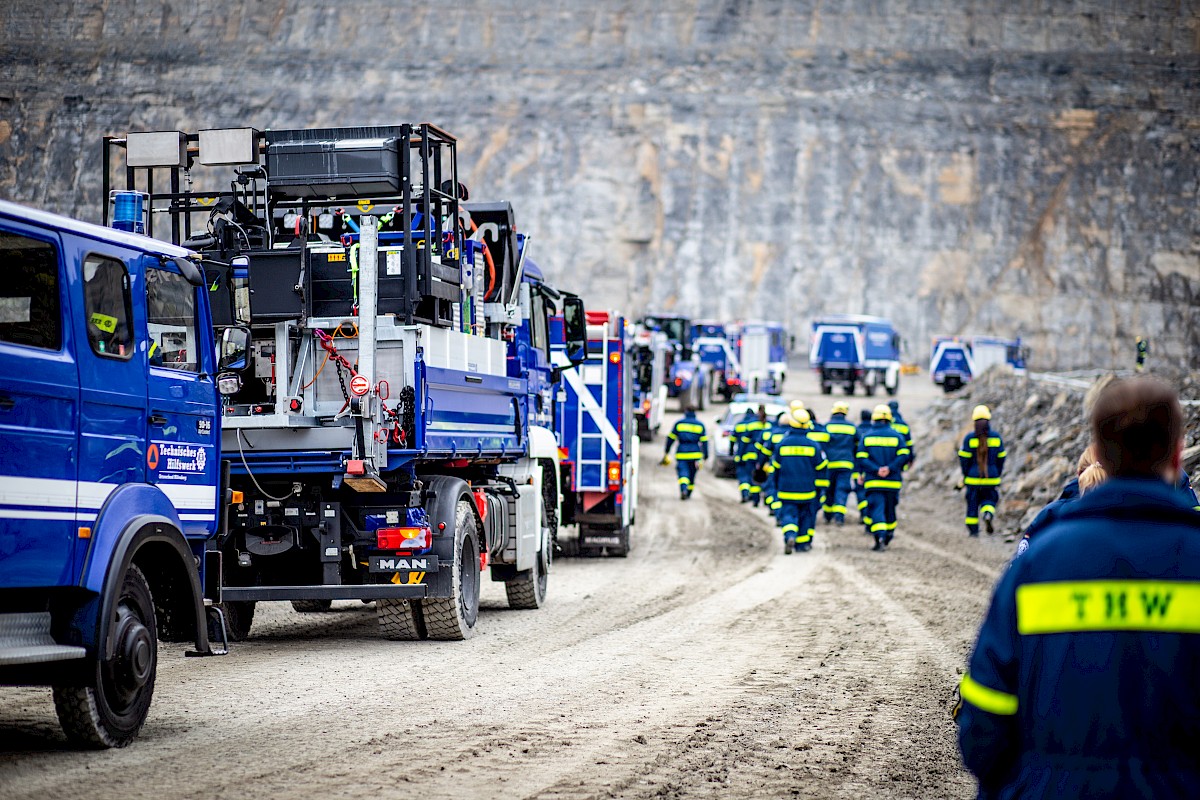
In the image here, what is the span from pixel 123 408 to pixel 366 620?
6400mm

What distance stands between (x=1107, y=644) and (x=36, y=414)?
4.67 m

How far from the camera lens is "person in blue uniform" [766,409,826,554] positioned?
1850 cm

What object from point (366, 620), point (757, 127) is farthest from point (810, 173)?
point (366, 620)

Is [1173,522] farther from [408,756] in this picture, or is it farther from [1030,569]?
[408,756]

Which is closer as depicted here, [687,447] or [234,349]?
[234,349]

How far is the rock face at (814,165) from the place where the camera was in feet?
243

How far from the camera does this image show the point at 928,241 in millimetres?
75062

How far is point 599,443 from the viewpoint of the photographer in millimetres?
18297

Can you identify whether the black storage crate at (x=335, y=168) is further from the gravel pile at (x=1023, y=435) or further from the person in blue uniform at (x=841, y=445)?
the gravel pile at (x=1023, y=435)

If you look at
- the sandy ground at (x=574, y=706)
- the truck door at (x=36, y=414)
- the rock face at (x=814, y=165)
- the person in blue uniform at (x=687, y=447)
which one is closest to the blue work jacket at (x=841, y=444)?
the person in blue uniform at (x=687, y=447)

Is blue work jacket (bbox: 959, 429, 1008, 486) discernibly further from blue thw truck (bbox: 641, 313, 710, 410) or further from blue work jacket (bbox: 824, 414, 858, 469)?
blue thw truck (bbox: 641, 313, 710, 410)

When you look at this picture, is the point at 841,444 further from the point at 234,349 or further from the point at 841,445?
the point at 234,349

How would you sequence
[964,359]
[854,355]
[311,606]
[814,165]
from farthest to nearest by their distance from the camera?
[814,165] → [964,359] → [854,355] → [311,606]

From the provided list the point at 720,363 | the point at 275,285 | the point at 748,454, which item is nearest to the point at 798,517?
the point at 748,454
